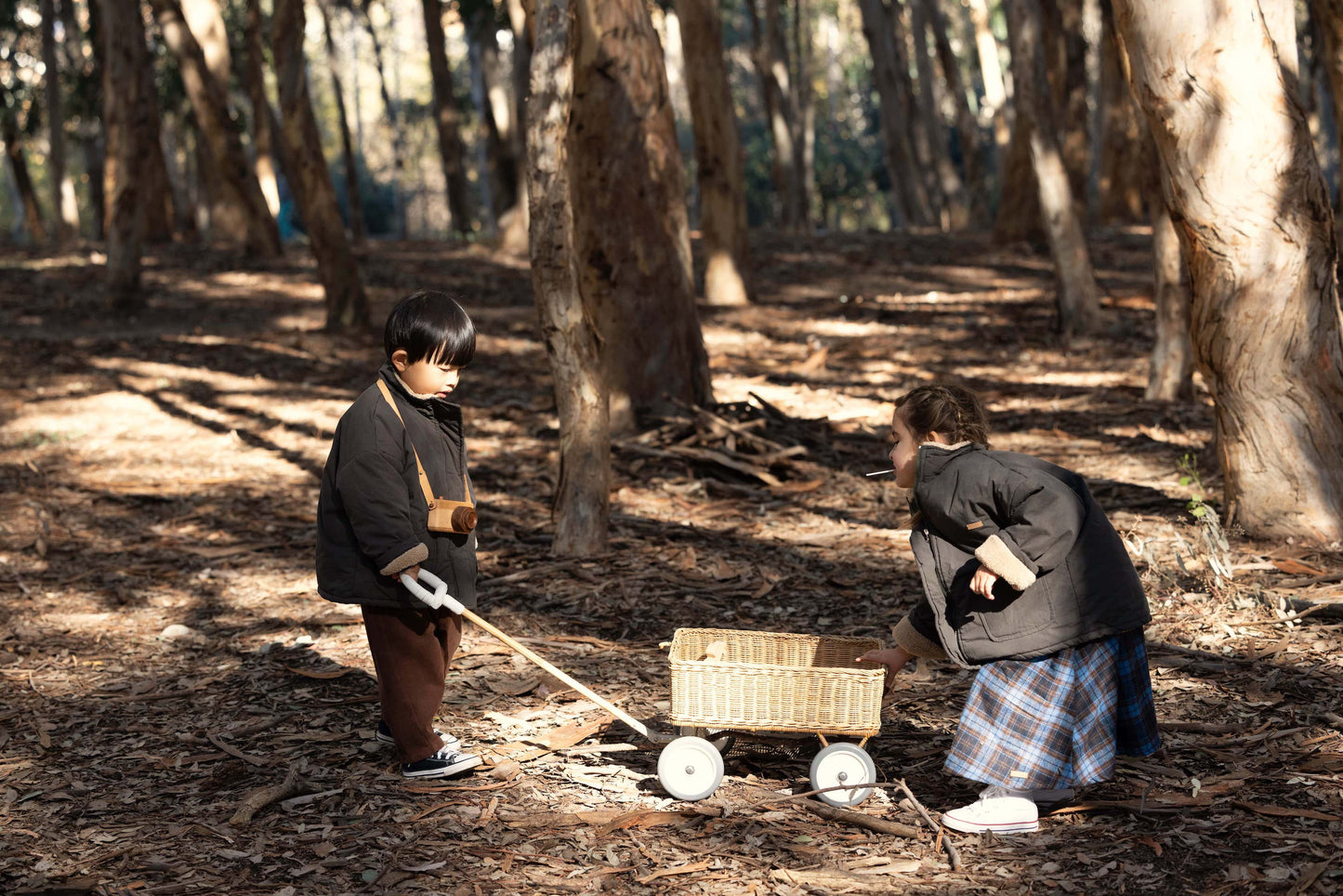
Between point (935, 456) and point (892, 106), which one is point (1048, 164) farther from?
point (892, 106)

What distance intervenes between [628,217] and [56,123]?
21825 mm

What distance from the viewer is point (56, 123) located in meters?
→ 26.3

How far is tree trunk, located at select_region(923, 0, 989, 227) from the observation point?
74.8 ft

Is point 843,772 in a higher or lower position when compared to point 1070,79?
lower

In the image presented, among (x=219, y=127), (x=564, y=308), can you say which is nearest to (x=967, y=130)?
(x=219, y=127)

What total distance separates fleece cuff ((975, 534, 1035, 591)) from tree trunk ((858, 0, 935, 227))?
812 inches

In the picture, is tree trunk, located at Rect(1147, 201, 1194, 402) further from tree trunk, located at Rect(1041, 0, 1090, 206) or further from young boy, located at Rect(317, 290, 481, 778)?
tree trunk, located at Rect(1041, 0, 1090, 206)

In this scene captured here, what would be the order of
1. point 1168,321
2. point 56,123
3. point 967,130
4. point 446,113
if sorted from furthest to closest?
1. point 56,123
2. point 446,113
3. point 967,130
4. point 1168,321

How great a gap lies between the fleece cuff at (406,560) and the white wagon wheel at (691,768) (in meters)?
0.98

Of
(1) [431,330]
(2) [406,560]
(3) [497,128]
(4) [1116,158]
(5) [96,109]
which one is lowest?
(2) [406,560]

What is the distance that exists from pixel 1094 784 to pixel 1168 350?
6.32 metres

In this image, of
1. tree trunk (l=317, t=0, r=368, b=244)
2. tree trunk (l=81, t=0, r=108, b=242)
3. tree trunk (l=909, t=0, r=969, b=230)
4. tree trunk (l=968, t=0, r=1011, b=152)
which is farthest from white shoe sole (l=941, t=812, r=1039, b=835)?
tree trunk (l=909, t=0, r=969, b=230)

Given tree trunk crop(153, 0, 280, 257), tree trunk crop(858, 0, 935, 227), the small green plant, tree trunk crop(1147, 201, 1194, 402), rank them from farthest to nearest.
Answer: tree trunk crop(858, 0, 935, 227) < tree trunk crop(153, 0, 280, 257) < tree trunk crop(1147, 201, 1194, 402) < the small green plant

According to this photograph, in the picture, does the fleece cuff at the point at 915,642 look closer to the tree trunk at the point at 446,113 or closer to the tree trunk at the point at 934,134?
the tree trunk at the point at 446,113
